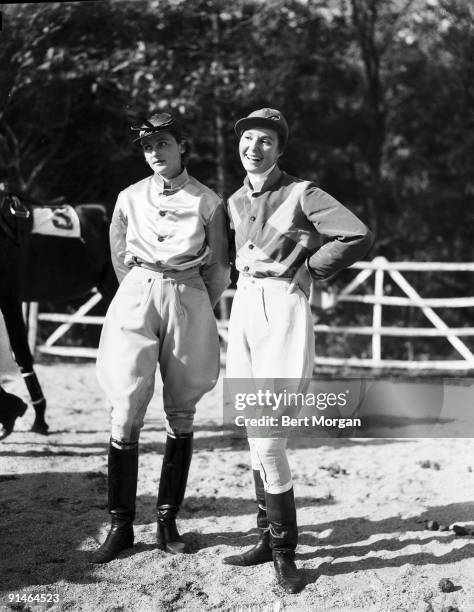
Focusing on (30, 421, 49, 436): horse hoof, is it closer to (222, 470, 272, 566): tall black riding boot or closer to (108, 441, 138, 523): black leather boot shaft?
(108, 441, 138, 523): black leather boot shaft

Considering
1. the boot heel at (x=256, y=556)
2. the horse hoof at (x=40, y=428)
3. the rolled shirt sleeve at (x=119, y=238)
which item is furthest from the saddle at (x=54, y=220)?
the boot heel at (x=256, y=556)

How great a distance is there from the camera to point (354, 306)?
11.2 m

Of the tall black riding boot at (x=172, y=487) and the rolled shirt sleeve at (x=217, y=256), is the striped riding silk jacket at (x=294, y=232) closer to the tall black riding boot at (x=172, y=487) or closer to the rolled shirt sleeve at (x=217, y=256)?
the rolled shirt sleeve at (x=217, y=256)

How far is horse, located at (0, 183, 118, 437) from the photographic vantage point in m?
5.14

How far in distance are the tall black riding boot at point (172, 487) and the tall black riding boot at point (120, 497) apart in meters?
0.15

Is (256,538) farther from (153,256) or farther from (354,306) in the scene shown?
(354,306)

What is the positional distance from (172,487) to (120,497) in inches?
9.4

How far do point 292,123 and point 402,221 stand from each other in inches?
100

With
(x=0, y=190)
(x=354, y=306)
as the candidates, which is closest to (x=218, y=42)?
(x=354, y=306)

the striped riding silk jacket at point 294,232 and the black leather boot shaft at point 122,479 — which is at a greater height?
the striped riding silk jacket at point 294,232

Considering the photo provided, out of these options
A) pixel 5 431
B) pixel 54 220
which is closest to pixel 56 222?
pixel 54 220

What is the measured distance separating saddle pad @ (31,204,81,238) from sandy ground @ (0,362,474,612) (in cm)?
146

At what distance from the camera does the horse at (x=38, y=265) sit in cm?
514

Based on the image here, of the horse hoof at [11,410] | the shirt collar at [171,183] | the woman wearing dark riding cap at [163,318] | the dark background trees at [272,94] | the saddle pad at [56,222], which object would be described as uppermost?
the dark background trees at [272,94]
